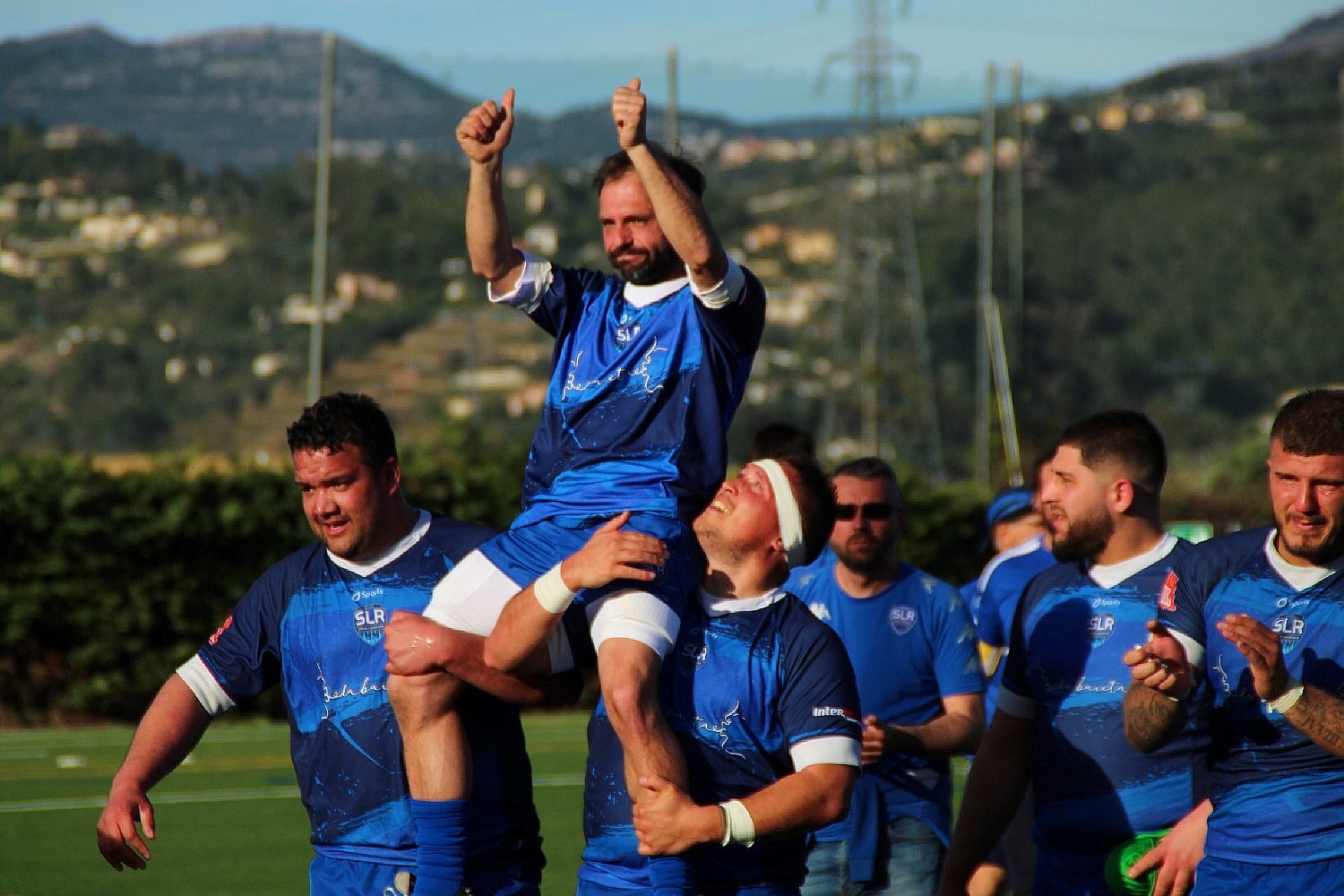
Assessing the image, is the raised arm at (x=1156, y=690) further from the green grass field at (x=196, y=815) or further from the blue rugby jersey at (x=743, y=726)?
the green grass field at (x=196, y=815)

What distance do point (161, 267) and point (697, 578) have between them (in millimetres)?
56212

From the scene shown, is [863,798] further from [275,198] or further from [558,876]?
[275,198]

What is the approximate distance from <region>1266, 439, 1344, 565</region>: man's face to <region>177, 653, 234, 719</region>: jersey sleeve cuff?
124 inches

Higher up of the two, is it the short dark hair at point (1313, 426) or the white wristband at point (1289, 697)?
the short dark hair at point (1313, 426)

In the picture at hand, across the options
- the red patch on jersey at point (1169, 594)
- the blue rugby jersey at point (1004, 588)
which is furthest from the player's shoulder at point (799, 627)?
the blue rugby jersey at point (1004, 588)

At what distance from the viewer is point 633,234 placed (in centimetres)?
453

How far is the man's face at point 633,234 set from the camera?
448cm

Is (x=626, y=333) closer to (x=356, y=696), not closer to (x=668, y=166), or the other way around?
(x=668, y=166)

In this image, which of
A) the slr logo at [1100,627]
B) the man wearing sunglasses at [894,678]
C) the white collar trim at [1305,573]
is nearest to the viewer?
the white collar trim at [1305,573]

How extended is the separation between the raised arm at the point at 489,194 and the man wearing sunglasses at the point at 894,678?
1.75 m

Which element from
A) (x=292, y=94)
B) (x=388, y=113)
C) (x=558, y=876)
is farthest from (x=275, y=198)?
(x=558, y=876)

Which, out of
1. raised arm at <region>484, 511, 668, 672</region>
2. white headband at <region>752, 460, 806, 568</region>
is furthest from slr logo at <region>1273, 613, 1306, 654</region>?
raised arm at <region>484, 511, 668, 672</region>

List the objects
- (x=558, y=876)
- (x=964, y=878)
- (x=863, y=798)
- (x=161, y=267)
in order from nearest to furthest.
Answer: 1. (x=964, y=878)
2. (x=863, y=798)
3. (x=558, y=876)
4. (x=161, y=267)

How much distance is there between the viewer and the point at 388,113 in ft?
238
